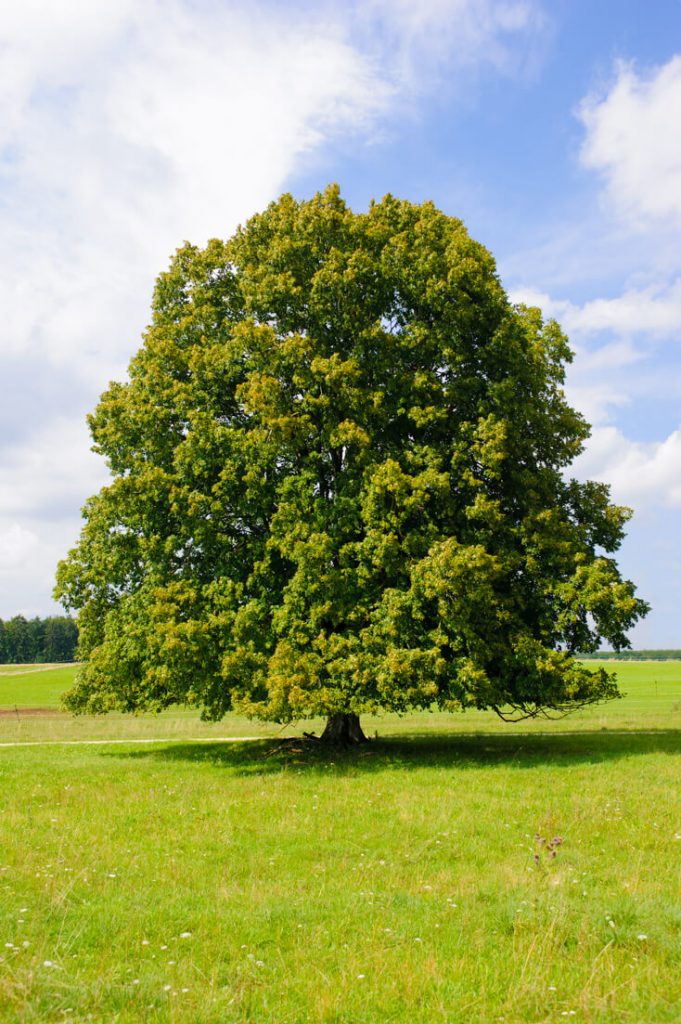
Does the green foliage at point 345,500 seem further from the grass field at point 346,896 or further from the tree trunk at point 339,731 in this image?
the tree trunk at point 339,731

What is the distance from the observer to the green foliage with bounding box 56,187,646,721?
22.0 m

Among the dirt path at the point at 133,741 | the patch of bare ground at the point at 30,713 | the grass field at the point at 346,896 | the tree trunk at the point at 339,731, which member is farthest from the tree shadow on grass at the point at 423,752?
the patch of bare ground at the point at 30,713

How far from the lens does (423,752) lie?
2575 centimetres

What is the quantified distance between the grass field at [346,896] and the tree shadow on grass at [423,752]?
4.58ft

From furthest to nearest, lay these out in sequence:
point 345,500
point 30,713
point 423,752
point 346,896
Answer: point 30,713, point 423,752, point 345,500, point 346,896

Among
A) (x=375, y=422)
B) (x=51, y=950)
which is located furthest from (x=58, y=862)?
(x=375, y=422)

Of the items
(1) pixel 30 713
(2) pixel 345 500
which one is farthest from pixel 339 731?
(1) pixel 30 713

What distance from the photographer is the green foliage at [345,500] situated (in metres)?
22.0

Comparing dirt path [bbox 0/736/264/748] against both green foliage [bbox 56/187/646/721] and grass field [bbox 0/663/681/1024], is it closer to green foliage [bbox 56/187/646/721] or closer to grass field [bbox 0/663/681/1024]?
green foliage [bbox 56/187/646/721]

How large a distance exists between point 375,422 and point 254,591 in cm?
680

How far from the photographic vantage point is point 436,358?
25531 mm

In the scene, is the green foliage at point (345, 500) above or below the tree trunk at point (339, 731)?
above

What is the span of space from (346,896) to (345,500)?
14.9 m

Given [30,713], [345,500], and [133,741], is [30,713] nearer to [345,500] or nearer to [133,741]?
[133,741]
